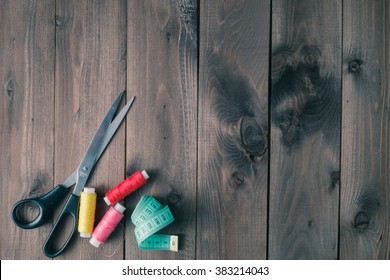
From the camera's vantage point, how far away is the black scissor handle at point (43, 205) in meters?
0.82

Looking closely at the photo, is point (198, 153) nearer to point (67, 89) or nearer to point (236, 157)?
point (236, 157)

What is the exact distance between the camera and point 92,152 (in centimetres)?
84

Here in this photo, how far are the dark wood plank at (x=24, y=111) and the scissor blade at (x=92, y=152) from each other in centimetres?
8

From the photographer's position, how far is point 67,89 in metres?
0.86

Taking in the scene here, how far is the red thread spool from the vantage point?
812 mm

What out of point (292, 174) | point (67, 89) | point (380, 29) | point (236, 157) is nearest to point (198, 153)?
point (236, 157)

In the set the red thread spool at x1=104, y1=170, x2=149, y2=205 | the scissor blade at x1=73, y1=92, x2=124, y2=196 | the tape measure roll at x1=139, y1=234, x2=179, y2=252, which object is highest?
the scissor blade at x1=73, y1=92, x2=124, y2=196

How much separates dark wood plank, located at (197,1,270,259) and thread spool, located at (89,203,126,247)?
0.58 feet

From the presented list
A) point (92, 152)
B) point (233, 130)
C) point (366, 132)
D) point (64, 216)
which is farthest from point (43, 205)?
point (366, 132)

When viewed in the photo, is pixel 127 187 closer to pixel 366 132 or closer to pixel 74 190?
pixel 74 190

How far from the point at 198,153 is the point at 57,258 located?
0.40 meters

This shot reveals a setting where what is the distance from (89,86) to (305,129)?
497 millimetres

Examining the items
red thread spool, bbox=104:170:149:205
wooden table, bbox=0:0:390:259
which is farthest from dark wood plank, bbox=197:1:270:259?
red thread spool, bbox=104:170:149:205

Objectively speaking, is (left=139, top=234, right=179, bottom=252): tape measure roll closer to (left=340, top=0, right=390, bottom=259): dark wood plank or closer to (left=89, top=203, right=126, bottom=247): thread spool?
(left=89, top=203, right=126, bottom=247): thread spool
